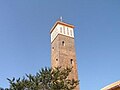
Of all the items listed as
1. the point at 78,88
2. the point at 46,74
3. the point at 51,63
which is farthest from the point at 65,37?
the point at 46,74

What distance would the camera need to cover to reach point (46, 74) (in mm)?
14188

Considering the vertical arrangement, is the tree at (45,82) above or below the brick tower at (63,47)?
below

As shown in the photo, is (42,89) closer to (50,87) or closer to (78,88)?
(50,87)

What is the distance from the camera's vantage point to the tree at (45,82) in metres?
13.5

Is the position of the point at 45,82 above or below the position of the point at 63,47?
below

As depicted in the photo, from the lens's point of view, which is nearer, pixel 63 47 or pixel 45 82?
pixel 45 82

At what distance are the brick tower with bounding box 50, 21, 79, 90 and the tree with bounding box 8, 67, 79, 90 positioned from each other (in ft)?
35.3

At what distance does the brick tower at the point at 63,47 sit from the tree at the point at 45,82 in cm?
1076

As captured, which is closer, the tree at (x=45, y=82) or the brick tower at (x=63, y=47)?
the tree at (x=45, y=82)

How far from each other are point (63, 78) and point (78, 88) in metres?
10.7

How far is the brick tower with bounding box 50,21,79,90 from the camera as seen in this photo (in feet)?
83.9

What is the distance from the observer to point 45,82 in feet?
46.1

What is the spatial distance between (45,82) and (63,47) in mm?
12760

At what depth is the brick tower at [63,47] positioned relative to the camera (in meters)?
25.6
